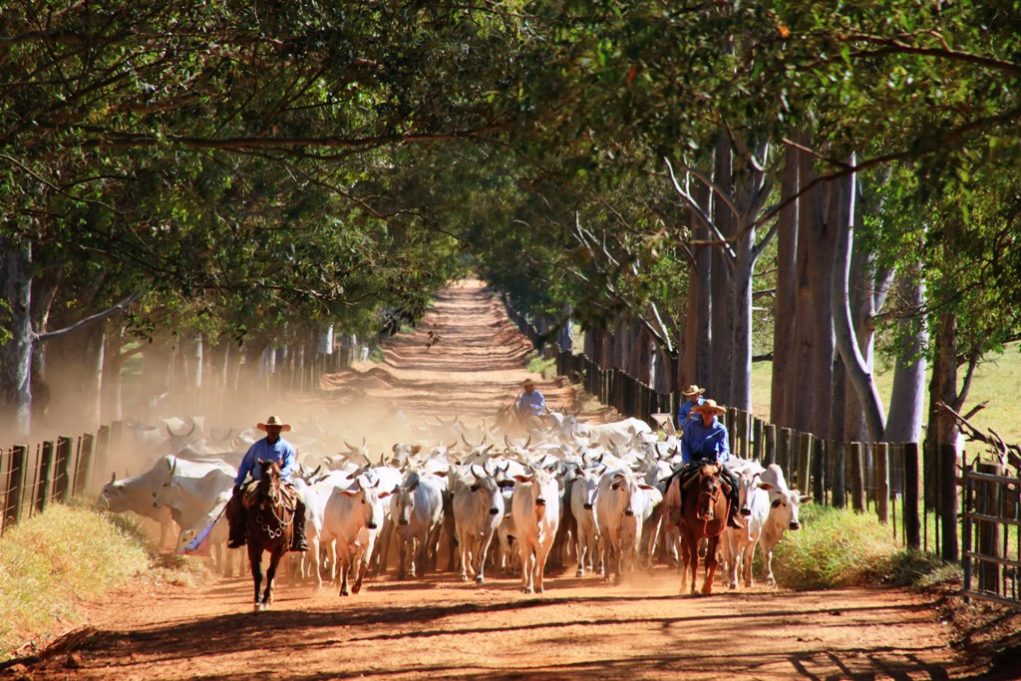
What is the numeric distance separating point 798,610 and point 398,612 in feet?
13.0

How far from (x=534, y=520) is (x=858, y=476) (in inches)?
189

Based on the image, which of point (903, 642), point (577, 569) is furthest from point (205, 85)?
point (903, 642)

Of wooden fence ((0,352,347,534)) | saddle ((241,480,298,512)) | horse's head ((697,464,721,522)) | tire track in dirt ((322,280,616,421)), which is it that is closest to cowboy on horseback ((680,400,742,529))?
horse's head ((697,464,721,522))

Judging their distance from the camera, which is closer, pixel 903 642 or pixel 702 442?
pixel 903 642

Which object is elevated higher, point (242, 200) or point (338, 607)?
point (242, 200)

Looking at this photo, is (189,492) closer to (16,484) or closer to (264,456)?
(16,484)

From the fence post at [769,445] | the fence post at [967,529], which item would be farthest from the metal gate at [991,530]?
the fence post at [769,445]

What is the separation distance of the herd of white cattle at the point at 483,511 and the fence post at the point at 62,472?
85 centimetres

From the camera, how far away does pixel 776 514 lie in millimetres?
17359

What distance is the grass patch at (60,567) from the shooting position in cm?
1330

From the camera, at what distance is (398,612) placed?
14.0m

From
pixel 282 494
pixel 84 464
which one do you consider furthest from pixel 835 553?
pixel 84 464

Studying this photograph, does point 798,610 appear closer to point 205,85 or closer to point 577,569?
point 577,569

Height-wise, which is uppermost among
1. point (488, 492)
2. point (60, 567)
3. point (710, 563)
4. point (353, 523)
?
point (488, 492)
